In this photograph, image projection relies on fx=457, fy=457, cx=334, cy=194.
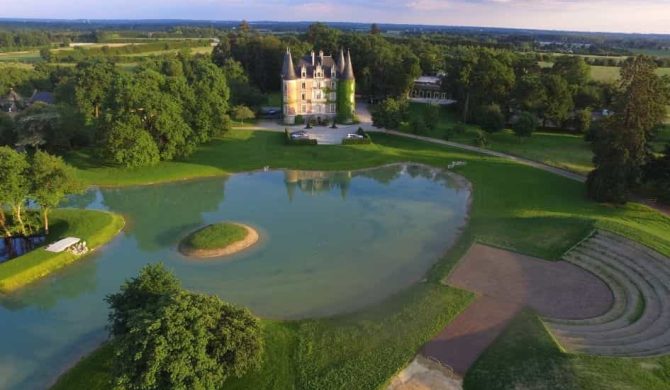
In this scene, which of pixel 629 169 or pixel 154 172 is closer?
pixel 629 169

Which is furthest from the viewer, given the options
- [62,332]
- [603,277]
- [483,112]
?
[483,112]

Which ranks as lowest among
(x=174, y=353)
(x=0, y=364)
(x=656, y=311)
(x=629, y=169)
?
(x=0, y=364)

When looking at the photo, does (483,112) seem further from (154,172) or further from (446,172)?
(154,172)

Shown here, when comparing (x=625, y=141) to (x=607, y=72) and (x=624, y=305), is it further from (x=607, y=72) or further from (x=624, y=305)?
(x=607, y=72)

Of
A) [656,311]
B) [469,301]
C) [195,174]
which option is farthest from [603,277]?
[195,174]

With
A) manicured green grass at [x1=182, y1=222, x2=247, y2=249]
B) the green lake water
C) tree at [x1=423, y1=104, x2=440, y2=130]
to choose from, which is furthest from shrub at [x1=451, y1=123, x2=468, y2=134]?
manicured green grass at [x1=182, y1=222, x2=247, y2=249]

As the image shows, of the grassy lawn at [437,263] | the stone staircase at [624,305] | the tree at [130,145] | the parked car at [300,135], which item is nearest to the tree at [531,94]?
the grassy lawn at [437,263]

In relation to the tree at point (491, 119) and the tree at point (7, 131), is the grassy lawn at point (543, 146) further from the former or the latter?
the tree at point (7, 131)
